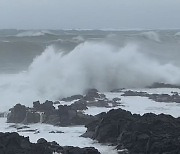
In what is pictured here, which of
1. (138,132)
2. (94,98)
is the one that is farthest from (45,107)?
(138,132)

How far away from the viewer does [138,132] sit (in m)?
9.76

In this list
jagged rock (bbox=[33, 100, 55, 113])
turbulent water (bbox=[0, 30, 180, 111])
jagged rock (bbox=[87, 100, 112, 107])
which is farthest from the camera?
turbulent water (bbox=[0, 30, 180, 111])

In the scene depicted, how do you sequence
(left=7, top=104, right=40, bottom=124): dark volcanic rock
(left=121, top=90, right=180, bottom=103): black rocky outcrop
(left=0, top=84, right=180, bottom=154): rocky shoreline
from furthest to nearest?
(left=121, top=90, right=180, bottom=103): black rocky outcrop
(left=7, top=104, right=40, bottom=124): dark volcanic rock
(left=0, top=84, right=180, bottom=154): rocky shoreline

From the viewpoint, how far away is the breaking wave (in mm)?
18672

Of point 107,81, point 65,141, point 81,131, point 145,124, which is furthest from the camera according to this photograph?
point 107,81

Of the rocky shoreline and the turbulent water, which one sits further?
the turbulent water

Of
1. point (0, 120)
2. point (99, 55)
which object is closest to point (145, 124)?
point (0, 120)

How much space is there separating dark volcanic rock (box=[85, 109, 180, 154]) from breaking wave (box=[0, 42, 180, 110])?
6.69 meters

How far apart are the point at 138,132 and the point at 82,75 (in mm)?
11301

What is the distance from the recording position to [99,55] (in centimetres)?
2283

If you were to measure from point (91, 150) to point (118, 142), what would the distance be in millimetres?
1316

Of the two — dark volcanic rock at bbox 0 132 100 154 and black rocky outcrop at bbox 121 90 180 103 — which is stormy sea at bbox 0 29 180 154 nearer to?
black rocky outcrop at bbox 121 90 180 103

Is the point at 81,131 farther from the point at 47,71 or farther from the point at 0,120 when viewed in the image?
the point at 47,71

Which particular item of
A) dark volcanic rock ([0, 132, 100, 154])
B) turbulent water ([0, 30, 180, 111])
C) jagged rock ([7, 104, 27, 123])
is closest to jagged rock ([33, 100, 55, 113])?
jagged rock ([7, 104, 27, 123])
